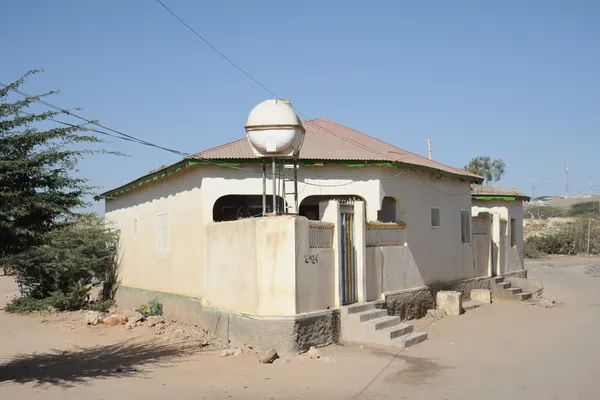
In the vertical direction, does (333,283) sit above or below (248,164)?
below

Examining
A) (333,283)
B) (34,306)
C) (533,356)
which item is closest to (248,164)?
(333,283)

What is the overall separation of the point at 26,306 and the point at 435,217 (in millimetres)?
14059

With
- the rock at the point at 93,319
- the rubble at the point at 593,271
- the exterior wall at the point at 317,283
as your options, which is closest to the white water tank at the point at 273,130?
the exterior wall at the point at 317,283

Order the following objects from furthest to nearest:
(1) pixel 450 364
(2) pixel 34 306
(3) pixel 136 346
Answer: (2) pixel 34 306, (3) pixel 136 346, (1) pixel 450 364

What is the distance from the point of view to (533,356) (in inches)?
447

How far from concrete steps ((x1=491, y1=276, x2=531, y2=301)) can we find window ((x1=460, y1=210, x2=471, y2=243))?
6.56 feet

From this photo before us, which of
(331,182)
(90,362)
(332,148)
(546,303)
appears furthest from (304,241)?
(546,303)

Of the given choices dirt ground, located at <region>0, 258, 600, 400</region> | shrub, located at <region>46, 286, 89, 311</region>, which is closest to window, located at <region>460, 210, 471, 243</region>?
dirt ground, located at <region>0, 258, 600, 400</region>

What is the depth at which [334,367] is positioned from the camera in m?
10.5

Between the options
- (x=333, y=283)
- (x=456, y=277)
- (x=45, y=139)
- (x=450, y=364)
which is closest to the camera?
(x=45, y=139)

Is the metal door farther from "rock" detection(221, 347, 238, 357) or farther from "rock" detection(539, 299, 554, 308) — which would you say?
"rock" detection(539, 299, 554, 308)

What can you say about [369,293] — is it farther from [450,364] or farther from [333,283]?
[450,364]

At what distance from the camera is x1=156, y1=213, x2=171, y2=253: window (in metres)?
16.4

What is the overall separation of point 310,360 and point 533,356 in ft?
13.9
